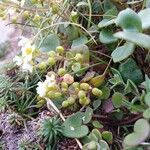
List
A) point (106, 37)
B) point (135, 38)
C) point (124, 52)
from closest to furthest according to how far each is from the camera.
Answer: point (135, 38) → point (124, 52) → point (106, 37)

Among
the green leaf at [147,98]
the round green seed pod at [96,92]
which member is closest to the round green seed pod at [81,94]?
the round green seed pod at [96,92]

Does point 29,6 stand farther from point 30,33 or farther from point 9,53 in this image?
point 9,53

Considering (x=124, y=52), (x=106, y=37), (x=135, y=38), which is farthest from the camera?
(x=106, y=37)

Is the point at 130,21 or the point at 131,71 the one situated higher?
the point at 130,21

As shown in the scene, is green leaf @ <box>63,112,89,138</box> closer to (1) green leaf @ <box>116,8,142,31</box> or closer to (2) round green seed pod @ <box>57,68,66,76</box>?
(2) round green seed pod @ <box>57,68,66,76</box>

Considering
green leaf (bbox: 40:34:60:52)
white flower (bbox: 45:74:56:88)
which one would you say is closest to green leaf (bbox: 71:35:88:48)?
green leaf (bbox: 40:34:60:52)

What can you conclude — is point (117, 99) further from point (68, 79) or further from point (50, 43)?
point (50, 43)

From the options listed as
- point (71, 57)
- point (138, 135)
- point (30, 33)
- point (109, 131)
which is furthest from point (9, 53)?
point (138, 135)

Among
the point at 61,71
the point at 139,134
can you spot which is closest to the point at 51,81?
the point at 61,71
